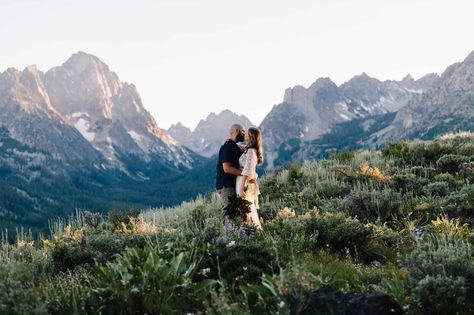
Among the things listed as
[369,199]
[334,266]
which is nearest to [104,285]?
[334,266]

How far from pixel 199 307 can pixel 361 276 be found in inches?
83.1

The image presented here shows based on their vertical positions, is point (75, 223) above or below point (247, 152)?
below

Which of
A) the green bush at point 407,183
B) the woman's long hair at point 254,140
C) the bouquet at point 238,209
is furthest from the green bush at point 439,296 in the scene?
the green bush at point 407,183

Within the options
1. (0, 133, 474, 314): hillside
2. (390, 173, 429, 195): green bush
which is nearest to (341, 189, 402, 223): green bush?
(0, 133, 474, 314): hillside

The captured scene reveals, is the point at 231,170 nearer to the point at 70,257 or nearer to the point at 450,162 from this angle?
the point at 70,257

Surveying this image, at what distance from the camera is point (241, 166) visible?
38.3 feet

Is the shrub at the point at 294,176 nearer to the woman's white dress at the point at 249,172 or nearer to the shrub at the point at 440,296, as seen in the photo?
the woman's white dress at the point at 249,172

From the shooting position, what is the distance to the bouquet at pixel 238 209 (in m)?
10.4

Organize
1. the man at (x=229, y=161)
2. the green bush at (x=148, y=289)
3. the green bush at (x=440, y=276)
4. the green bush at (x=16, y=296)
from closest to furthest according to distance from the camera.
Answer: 1. the green bush at (x=16, y=296)
2. the green bush at (x=440, y=276)
3. the green bush at (x=148, y=289)
4. the man at (x=229, y=161)

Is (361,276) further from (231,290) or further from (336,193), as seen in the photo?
(336,193)

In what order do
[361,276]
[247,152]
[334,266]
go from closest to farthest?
[361,276]
[334,266]
[247,152]

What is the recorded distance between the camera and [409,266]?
596 centimetres

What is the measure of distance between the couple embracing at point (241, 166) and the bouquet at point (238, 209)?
0.46 feet

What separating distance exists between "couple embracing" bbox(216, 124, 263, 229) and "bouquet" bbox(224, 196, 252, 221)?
14 cm
